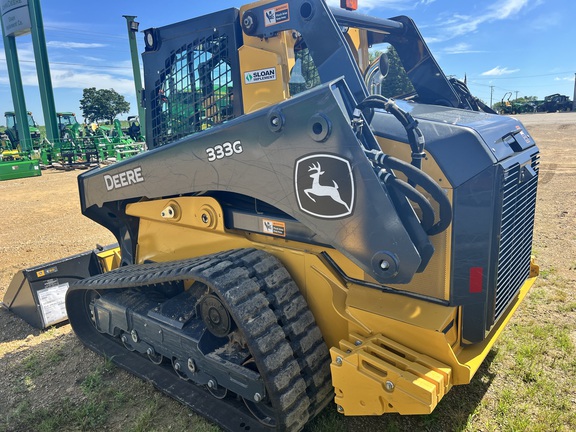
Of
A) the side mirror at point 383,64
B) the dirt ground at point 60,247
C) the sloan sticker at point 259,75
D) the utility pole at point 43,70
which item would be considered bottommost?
the dirt ground at point 60,247

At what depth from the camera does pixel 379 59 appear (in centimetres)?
353

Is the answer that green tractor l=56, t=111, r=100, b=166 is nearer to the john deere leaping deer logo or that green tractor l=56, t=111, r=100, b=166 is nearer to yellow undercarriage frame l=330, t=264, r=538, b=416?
the john deere leaping deer logo

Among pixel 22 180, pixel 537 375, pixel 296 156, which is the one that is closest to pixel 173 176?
pixel 296 156

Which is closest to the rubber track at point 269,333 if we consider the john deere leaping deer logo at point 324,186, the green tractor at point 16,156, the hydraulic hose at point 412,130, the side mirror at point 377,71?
the john deere leaping deer logo at point 324,186

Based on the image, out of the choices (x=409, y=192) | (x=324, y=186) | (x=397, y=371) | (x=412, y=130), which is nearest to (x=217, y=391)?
(x=397, y=371)

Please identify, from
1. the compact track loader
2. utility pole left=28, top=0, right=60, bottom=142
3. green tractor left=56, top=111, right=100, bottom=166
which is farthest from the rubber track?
utility pole left=28, top=0, right=60, bottom=142

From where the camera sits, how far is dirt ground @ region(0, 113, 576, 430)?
3.45 meters

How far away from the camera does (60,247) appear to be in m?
7.17

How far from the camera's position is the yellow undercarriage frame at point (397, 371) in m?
2.12

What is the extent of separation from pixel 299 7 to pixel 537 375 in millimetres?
2947

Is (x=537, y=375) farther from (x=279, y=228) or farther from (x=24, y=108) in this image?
(x=24, y=108)

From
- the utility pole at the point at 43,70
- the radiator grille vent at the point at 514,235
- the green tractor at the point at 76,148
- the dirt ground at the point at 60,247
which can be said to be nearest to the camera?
the radiator grille vent at the point at 514,235

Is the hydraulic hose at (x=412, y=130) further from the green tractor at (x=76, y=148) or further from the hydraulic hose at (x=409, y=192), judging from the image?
the green tractor at (x=76, y=148)

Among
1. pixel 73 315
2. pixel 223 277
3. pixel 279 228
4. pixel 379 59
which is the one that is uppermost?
pixel 379 59
